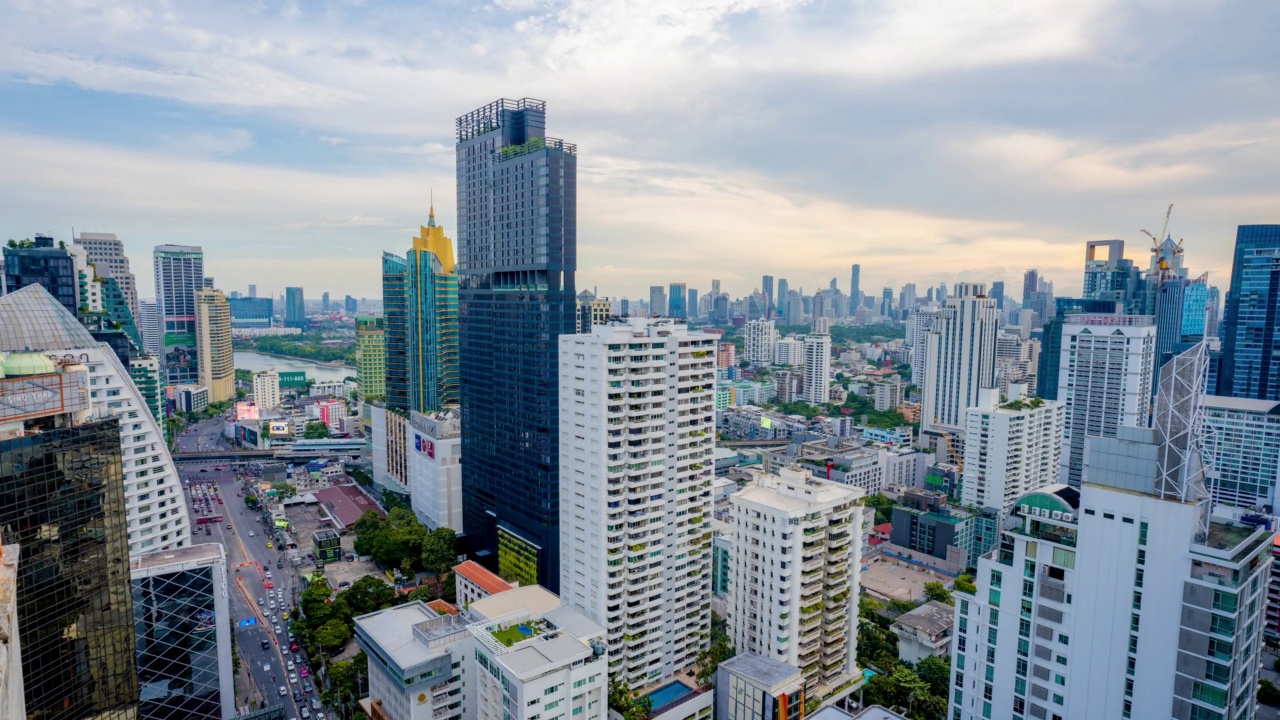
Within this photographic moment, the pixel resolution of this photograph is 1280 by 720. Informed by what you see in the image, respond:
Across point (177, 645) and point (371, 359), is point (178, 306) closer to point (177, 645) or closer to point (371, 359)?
point (371, 359)

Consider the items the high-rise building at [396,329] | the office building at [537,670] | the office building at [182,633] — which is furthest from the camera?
the high-rise building at [396,329]

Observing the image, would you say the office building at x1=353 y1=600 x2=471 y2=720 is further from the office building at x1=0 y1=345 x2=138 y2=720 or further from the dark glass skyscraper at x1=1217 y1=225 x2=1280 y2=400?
the dark glass skyscraper at x1=1217 y1=225 x2=1280 y2=400

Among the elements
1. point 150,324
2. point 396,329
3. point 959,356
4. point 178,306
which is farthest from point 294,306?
point 959,356

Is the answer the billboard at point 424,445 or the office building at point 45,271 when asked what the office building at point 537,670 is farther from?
the office building at point 45,271

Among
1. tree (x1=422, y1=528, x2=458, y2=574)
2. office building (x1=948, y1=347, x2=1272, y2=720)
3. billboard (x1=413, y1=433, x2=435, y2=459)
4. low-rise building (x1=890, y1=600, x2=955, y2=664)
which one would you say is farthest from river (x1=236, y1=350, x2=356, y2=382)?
Result: office building (x1=948, y1=347, x2=1272, y2=720)

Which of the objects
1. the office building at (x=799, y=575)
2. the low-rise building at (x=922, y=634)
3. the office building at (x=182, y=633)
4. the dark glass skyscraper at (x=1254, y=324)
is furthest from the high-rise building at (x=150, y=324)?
the dark glass skyscraper at (x=1254, y=324)

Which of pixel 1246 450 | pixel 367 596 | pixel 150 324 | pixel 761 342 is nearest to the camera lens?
pixel 367 596
